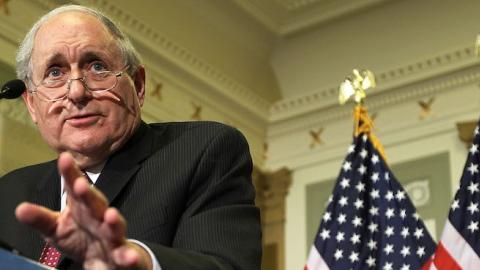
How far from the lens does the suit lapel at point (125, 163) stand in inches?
90.3

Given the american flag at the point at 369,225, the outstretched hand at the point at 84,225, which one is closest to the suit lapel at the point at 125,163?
the outstretched hand at the point at 84,225

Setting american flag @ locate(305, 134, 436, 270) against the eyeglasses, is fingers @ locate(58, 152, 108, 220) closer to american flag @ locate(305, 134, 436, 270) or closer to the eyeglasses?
the eyeglasses

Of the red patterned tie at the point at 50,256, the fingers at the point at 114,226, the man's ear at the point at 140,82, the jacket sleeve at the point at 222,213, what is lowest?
the fingers at the point at 114,226

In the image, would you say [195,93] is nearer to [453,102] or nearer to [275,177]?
[275,177]

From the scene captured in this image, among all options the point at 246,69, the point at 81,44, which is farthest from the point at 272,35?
the point at 81,44

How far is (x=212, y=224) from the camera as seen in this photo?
2.15 metres

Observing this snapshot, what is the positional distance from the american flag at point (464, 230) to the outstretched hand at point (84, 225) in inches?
176

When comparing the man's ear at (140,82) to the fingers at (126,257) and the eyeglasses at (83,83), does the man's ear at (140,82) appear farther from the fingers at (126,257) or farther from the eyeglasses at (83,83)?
the fingers at (126,257)

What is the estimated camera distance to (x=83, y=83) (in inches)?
96.6

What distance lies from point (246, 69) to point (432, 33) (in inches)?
73.7

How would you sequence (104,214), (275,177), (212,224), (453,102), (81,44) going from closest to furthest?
(104,214), (212,224), (81,44), (453,102), (275,177)

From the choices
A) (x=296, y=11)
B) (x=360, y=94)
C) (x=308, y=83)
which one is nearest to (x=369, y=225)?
(x=360, y=94)

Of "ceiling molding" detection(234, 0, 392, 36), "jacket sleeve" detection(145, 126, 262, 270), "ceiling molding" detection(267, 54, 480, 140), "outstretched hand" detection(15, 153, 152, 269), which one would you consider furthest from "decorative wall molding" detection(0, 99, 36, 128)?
"outstretched hand" detection(15, 153, 152, 269)

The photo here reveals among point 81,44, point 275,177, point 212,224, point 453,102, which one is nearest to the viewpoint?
point 212,224
